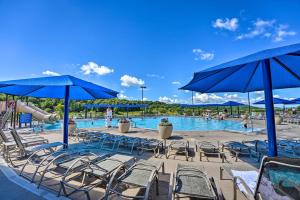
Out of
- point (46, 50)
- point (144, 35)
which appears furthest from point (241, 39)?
point (46, 50)

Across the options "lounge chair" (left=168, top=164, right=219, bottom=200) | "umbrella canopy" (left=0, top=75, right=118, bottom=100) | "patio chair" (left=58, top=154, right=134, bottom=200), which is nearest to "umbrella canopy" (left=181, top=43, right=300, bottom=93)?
"lounge chair" (left=168, top=164, right=219, bottom=200)

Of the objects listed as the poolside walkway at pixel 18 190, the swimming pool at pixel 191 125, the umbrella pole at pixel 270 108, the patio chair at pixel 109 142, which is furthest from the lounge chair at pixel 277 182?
the swimming pool at pixel 191 125

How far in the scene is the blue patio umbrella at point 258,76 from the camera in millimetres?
2755

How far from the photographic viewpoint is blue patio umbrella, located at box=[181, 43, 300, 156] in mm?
2755

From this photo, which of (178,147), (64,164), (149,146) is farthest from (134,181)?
(149,146)

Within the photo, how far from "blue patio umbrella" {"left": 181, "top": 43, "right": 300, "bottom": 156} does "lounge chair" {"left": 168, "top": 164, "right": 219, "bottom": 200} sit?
165 cm

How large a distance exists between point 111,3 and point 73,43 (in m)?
5.29

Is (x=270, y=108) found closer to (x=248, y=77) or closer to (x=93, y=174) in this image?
(x=248, y=77)

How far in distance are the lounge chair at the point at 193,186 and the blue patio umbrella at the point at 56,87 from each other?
9.82ft

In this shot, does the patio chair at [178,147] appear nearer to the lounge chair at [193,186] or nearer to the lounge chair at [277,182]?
the lounge chair at [193,186]

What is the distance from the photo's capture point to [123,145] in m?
6.43

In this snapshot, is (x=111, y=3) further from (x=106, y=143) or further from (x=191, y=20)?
(x=106, y=143)

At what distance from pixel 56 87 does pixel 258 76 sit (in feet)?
23.6

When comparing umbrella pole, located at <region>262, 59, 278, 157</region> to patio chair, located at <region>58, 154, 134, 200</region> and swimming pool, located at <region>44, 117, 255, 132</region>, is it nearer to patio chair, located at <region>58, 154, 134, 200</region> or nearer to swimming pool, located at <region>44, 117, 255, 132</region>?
patio chair, located at <region>58, 154, 134, 200</region>
